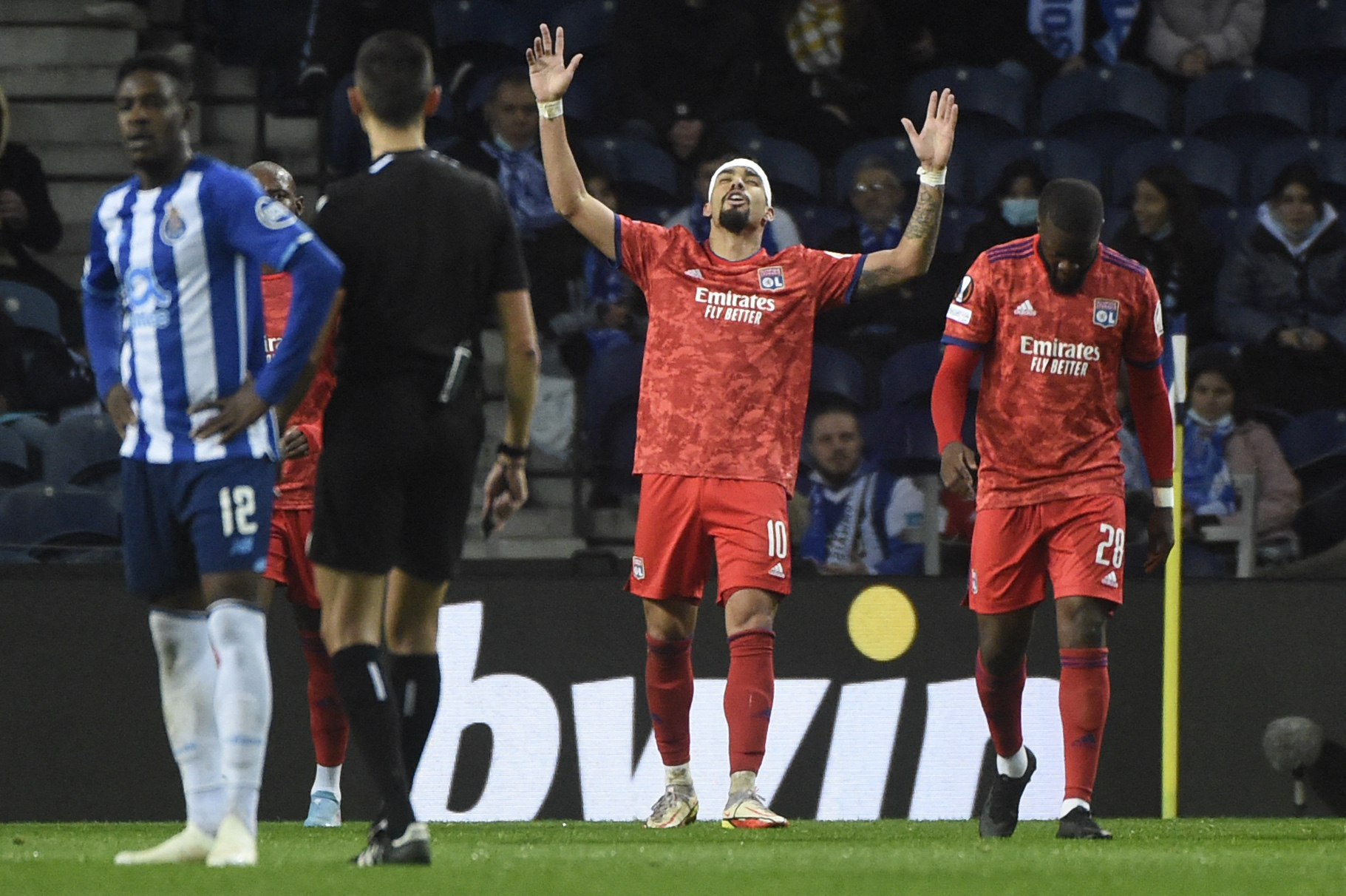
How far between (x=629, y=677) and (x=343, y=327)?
349 centimetres

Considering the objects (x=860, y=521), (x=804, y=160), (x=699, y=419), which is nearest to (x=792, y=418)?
(x=699, y=419)

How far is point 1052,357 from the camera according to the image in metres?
6.44

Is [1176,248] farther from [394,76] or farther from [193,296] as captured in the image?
[193,296]

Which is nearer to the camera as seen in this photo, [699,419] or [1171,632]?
[699,419]

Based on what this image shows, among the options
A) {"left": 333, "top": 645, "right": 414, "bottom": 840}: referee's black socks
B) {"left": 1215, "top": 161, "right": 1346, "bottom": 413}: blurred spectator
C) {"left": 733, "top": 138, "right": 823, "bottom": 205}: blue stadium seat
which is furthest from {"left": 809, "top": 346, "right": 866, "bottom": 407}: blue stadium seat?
{"left": 333, "top": 645, "right": 414, "bottom": 840}: referee's black socks

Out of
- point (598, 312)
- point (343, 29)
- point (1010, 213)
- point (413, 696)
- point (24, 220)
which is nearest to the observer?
point (413, 696)

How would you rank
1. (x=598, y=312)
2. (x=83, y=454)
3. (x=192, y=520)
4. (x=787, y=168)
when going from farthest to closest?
(x=787, y=168), (x=598, y=312), (x=83, y=454), (x=192, y=520)

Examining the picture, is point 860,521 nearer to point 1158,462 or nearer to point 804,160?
point 1158,462

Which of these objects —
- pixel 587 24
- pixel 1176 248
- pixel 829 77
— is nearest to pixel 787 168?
pixel 829 77

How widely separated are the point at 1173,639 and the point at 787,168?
172 inches

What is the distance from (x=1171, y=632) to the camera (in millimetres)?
7918

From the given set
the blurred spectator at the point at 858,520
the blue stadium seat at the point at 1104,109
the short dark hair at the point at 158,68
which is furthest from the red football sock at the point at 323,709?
the blue stadium seat at the point at 1104,109

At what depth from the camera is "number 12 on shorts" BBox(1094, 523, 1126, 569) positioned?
6.25 m

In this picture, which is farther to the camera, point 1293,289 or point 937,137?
point 1293,289
